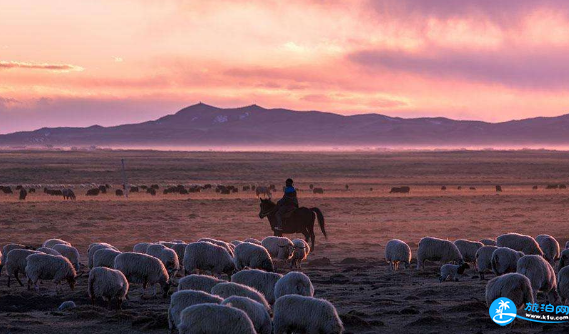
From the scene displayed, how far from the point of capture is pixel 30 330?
12578mm

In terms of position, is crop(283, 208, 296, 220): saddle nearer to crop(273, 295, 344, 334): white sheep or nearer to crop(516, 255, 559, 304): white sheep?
crop(516, 255, 559, 304): white sheep

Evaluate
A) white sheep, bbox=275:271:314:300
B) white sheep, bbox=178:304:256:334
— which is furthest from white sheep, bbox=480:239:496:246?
white sheep, bbox=178:304:256:334

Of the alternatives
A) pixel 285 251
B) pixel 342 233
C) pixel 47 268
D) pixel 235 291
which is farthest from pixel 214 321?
pixel 342 233

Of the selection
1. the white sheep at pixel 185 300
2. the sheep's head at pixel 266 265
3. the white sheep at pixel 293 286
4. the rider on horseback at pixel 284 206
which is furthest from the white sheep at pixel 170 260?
the rider on horseback at pixel 284 206

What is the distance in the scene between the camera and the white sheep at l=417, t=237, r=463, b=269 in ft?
61.8

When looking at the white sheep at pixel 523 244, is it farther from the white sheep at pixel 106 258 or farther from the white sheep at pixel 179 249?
the white sheep at pixel 106 258

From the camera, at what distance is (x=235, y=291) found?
1230 cm

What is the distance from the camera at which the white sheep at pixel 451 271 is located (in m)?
17.4

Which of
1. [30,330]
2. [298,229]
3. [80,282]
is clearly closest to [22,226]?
[298,229]

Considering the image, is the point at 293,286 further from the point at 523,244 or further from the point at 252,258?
the point at 523,244

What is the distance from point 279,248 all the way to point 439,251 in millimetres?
3907

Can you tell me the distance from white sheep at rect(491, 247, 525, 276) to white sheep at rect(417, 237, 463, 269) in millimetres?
2295

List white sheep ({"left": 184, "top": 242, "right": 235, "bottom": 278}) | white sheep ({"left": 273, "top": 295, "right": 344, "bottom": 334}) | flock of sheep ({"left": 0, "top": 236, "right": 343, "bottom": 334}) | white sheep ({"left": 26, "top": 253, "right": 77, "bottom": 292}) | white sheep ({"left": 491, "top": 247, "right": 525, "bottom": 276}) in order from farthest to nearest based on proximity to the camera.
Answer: white sheep ({"left": 184, "top": 242, "right": 235, "bottom": 278})
white sheep ({"left": 491, "top": 247, "right": 525, "bottom": 276})
white sheep ({"left": 26, "top": 253, "right": 77, "bottom": 292})
white sheep ({"left": 273, "top": 295, "right": 344, "bottom": 334})
flock of sheep ({"left": 0, "top": 236, "right": 343, "bottom": 334})

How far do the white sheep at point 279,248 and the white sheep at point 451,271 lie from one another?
167 inches
